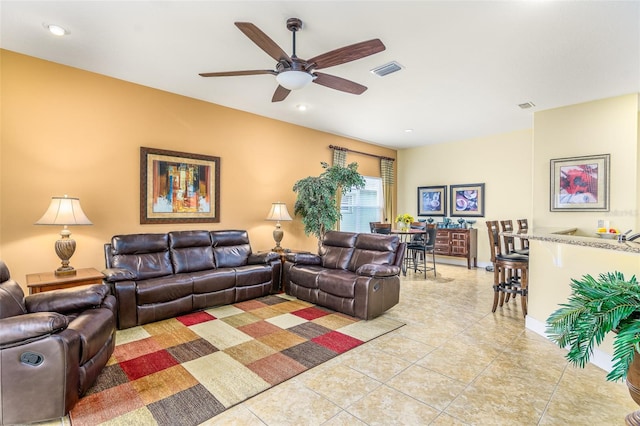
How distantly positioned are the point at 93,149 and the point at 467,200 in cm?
726

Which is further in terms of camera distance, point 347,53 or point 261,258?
point 261,258

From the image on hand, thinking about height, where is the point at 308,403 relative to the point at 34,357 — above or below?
below

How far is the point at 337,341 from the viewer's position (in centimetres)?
307

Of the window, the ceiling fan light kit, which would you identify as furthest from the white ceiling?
the window

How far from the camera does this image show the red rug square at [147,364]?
96.4 inches

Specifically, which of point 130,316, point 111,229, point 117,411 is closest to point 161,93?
point 111,229

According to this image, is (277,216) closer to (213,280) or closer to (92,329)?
(213,280)

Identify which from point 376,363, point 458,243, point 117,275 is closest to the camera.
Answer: point 376,363

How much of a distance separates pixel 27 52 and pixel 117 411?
3799 millimetres

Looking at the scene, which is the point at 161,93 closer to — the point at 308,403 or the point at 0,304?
the point at 0,304

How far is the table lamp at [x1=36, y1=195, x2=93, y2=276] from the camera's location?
314cm

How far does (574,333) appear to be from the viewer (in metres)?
1.36

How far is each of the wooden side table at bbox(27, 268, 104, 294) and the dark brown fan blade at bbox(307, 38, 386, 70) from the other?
10.0 feet

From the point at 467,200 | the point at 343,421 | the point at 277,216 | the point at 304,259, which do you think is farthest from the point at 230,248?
the point at 467,200
